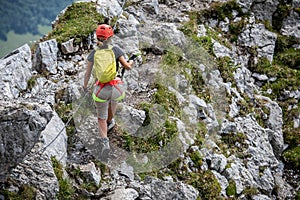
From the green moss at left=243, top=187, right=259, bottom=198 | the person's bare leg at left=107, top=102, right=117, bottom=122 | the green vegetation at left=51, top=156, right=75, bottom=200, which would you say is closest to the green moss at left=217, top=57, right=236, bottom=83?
the green moss at left=243, top=187, right=259, bottom=198

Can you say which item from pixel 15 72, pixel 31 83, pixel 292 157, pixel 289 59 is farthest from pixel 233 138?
pixel 15 72

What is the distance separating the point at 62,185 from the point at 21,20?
347cm

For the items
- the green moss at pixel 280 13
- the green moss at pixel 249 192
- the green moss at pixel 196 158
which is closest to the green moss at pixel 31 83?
the green moss at pixel 196 158

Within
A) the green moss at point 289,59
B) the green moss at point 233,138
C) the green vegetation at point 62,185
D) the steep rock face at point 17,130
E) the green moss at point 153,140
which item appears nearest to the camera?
the steep rock face at point 17,130

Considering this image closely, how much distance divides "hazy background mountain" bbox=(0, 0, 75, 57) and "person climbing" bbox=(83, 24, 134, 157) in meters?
1.39

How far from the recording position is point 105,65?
31.7ft

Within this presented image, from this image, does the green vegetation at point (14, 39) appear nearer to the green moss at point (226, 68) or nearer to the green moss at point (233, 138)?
the green moss at point (233, 138)

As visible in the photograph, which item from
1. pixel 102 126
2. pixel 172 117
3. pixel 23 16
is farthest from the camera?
pixel 172 117

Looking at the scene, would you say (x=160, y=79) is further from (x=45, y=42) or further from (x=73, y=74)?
(x=45, y=42)

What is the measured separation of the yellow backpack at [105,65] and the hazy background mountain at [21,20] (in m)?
1.55

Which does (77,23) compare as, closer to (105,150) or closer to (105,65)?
(105,65)

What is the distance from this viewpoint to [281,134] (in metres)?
16.1

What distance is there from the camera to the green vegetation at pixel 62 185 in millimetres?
9129

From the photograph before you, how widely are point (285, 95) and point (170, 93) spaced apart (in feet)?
19.4
